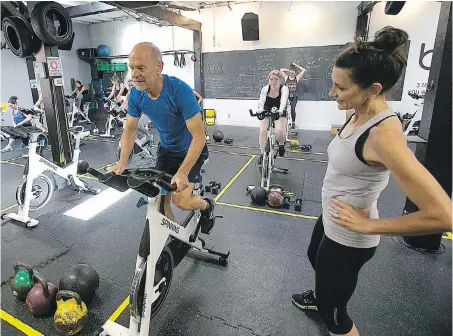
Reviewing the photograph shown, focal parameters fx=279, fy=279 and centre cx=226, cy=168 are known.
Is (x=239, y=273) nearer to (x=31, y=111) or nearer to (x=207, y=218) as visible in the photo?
(x=207, y=218)

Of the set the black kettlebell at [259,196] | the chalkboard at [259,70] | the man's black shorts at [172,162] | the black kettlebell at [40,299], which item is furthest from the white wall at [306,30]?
the black kettlebell at [40,299]

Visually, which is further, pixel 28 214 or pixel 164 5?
pixel 164 5

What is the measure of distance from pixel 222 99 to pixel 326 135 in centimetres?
352

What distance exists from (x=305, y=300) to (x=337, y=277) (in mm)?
906

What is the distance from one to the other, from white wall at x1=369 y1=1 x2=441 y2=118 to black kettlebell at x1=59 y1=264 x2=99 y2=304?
24.3 ft

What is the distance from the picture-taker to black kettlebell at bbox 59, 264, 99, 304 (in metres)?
1.87

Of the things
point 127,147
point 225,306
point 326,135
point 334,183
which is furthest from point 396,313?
point 326,135

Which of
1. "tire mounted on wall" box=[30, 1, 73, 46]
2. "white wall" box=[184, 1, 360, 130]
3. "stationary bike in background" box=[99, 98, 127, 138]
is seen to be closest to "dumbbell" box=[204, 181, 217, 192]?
"tire mounted on wall" box=[30, 1, 73, 46]

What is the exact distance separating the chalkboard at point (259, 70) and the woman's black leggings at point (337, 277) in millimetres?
6608

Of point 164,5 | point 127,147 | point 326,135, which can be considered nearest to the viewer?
point 127,147

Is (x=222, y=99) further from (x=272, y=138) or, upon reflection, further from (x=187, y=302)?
(x=187, y=302)

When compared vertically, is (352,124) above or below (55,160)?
above

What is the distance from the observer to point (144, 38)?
979 centimetres

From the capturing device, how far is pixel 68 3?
293 inches
